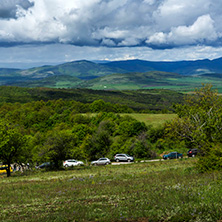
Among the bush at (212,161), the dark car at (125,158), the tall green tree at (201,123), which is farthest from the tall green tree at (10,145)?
the bush at (212,161)

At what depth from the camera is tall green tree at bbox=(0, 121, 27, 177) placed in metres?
37.3

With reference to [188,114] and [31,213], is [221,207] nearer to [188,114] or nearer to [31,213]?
[31,213]

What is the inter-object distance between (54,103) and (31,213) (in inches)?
6040

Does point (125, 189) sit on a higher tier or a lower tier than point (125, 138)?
higher

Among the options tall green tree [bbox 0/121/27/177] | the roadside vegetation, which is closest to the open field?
the roadside vegetation

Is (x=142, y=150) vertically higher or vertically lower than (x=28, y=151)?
lower

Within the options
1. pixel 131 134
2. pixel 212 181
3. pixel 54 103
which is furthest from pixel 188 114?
pixel 54 103

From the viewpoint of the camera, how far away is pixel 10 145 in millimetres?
37656

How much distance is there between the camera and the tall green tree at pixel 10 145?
122 feet

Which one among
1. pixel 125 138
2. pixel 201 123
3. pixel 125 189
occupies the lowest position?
pixel 125 138

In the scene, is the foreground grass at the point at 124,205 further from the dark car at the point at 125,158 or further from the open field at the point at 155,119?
the open field at the point at 155,119

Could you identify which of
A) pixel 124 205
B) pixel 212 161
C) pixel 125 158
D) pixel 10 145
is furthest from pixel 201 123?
pixel 10 145

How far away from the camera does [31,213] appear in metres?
12.1

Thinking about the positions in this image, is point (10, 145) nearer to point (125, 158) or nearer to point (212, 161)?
point (125, 158)
